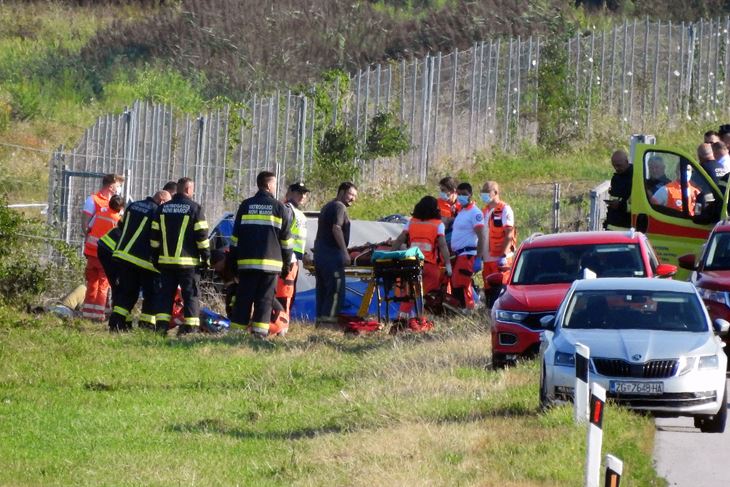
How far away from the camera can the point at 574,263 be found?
17.9 metres

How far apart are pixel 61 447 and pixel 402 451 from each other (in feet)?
8.03

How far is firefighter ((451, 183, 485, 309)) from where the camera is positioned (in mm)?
21250

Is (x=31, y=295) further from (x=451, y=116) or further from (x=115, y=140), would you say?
(x=451, y=116)

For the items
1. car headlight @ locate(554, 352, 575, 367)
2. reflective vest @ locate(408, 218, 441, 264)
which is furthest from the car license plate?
reflective vest @ locate(408, 218, 441, 264)

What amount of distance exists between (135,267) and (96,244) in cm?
140

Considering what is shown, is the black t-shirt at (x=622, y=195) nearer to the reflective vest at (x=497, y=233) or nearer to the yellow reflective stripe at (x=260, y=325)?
the reflective vest at (x=497, y=233)

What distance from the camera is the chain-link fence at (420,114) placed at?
87.2ft

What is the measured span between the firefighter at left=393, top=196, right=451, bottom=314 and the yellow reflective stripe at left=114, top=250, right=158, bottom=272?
2.98 metres

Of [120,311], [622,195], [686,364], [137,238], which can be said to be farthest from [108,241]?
[686,364]

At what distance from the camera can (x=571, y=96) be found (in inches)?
1591

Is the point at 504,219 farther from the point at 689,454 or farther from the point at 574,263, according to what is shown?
the point at 689,454

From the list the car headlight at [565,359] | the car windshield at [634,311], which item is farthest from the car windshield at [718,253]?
the car headlight at [565,359]

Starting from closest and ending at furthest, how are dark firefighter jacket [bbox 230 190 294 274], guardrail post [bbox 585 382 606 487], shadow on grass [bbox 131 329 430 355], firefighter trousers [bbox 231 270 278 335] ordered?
1. guardrail post [bbox 585 382 606 487]
2. shadow on grass [bbox 131 329 430 355]
3. dark firefighter jacket [bbox 230 190 294 274]
4. firefighter trousers [bbox 231 270 278 335]

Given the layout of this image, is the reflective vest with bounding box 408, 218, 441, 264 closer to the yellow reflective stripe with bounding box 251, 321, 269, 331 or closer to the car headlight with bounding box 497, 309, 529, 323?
the yellow reflective stripe with bounding box 251, 321, 269, 331
